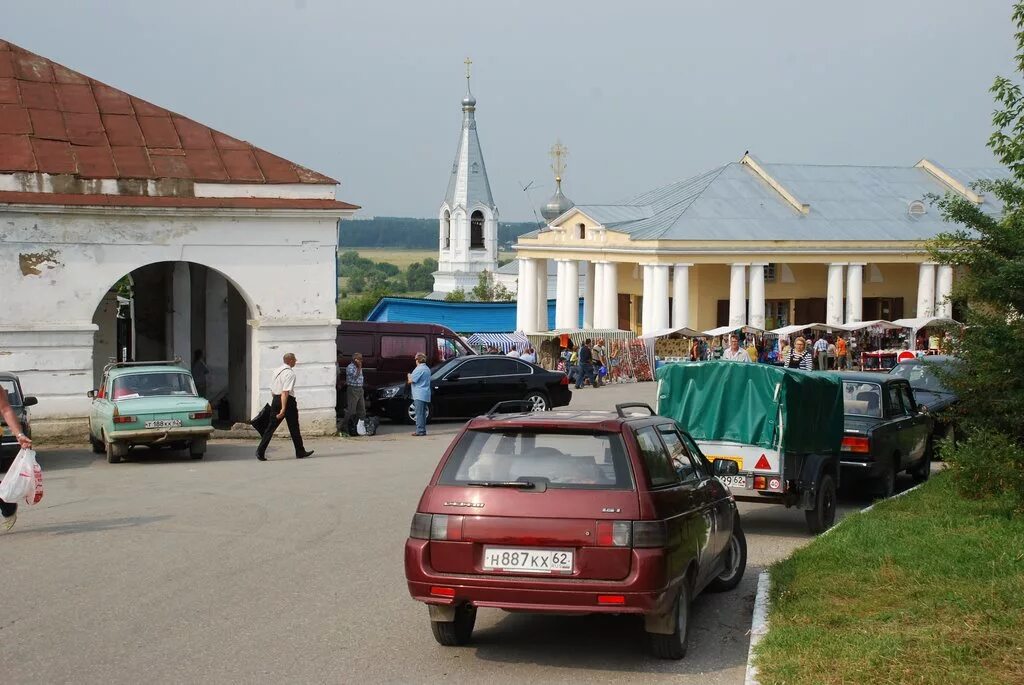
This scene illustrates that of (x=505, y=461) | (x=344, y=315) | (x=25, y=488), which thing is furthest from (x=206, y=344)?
(x=344, y=315)

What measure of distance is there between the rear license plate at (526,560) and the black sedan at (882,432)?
9084 mm

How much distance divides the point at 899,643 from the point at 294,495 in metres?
10.0

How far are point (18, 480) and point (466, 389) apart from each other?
53.1 ft

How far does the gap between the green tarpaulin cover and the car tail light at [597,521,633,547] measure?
241 inches

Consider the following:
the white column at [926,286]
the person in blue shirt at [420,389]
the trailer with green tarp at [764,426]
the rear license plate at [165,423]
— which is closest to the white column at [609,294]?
the white column at [926,286]

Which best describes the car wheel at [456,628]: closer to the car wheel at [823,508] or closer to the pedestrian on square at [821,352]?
the car wheel at [823,508]

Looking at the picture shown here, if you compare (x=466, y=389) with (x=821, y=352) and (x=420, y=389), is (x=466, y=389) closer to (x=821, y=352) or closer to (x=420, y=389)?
(x=420, y=389)

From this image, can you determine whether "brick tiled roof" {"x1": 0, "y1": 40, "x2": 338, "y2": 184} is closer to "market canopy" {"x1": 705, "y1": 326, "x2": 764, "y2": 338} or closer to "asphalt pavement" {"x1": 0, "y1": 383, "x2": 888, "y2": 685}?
"asphalt pavement" {"x1": 0, "y1": 383, "x2": 888, "y2": 685}

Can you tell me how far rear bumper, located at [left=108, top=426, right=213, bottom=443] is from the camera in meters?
19.9

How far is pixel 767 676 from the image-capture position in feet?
25.2

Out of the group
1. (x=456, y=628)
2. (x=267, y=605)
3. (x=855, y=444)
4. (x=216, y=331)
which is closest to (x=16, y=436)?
(x=267, y=605)

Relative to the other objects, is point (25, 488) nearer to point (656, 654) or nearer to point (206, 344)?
point (656, 654)

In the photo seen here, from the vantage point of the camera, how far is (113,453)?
20.2 m

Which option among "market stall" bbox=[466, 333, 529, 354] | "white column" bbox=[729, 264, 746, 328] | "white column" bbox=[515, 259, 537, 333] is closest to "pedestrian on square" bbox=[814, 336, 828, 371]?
"market stall" bbox=[466, 333, 529, 354]
